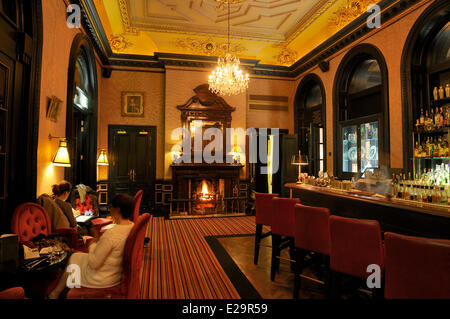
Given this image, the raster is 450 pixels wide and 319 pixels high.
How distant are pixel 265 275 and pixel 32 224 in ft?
9.54

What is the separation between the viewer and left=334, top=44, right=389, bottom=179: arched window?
202 inches

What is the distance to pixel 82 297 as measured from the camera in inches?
79.4

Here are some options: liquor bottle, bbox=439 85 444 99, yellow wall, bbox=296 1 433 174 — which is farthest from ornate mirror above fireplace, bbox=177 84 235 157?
liquor bottle, bbox=439 85 444 99

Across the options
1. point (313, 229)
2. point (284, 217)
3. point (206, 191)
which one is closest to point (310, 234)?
point (313, 229)

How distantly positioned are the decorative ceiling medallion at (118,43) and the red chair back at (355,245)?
290 inches

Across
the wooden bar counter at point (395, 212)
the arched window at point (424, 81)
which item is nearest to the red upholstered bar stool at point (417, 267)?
the wooden bar counter at point (395, 212)

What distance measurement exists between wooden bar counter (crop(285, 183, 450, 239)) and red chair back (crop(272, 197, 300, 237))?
67cm

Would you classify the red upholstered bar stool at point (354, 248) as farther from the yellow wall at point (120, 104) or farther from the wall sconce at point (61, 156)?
the yellow wall at point (120, 104)

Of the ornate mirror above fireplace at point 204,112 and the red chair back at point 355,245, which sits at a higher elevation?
the ornate mirror above fireplace at point 204,112

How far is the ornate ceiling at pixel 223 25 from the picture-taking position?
5988 mm

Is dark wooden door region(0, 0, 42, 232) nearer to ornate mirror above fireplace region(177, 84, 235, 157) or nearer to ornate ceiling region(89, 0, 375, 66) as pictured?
ornate ceiling region(89, 0, 375, 66)

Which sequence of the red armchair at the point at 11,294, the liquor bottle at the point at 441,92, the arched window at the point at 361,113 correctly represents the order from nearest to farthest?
the red armchair at the point at 11,294 < the liquor bottle at the point at 441,92 < the arched window at the point at 361,113
